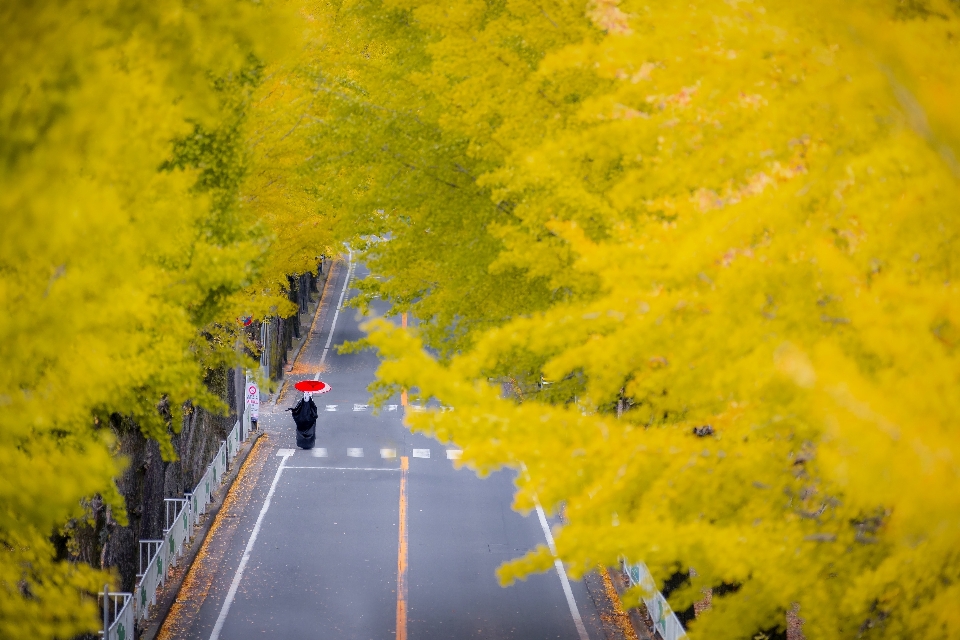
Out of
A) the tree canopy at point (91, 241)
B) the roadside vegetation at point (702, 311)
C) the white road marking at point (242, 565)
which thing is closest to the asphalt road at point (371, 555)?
the white road marking at point (242, 565)

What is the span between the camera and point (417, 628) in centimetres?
1511

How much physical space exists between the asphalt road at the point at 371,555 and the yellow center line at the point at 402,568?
32 mm

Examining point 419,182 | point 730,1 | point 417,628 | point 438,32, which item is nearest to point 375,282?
point 419,182

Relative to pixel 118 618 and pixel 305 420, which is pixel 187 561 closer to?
pixel 118 618

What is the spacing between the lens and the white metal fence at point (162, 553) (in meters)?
13.4

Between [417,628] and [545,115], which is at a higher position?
[545,115]

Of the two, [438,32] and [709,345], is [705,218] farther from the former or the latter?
[438,32]

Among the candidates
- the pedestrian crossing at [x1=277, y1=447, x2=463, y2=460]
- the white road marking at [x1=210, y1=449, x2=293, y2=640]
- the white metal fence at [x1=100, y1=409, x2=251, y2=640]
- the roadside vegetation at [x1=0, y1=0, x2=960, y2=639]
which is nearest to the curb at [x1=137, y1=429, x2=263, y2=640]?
the white metal fence at [x1=100, y1=409, x2=251, y2=640]

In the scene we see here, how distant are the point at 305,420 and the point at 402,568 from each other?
29.5ft

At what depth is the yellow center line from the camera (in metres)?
15.2

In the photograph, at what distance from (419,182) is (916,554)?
26.3 feet

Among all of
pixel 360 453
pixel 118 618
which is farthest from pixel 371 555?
pixel 360 453

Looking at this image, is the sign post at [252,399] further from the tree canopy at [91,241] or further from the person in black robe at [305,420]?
the tree canopy at [91,241]

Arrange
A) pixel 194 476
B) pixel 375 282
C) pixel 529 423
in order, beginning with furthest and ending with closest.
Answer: pixel 194 476
pixel 375 282
pixel 529 423
